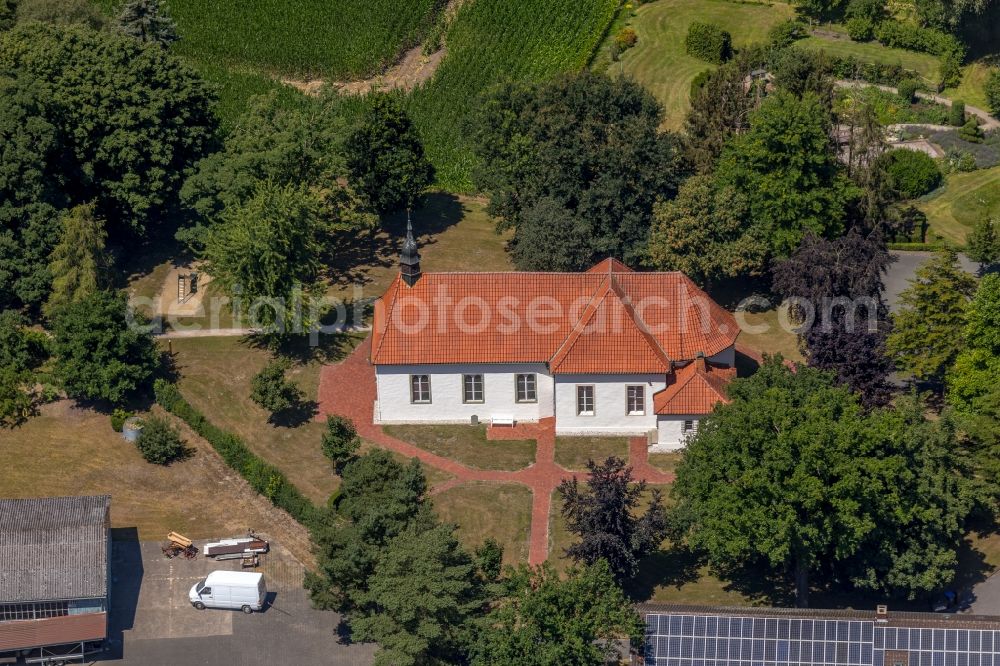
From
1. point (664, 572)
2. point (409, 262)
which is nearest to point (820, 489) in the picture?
point (664, 572)

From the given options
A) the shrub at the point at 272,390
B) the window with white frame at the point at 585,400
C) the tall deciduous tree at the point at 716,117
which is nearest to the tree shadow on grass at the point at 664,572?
the window with white frame at the point at 585,400

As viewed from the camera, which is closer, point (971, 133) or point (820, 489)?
point (820, 489)

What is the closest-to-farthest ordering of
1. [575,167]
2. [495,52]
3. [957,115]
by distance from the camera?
[575,167] → [957,115] → [495,52]

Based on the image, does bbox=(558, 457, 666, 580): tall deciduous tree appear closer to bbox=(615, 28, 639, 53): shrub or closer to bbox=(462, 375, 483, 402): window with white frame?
bbox=(462, 375, 483, 402): window with white frame

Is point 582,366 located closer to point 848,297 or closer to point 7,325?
point 848,297

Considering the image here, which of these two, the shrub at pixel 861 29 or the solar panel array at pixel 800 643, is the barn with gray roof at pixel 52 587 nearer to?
the solar panel array at pixel 800 643

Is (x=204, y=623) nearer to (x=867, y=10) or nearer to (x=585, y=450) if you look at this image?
(x=585, y=450)

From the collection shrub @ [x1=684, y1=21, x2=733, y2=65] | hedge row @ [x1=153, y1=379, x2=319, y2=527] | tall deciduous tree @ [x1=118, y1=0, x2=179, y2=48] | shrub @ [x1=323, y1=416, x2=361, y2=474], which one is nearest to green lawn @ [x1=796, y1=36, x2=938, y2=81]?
shrub @ [x1=684, y1=21, x2=733, y2=65]
